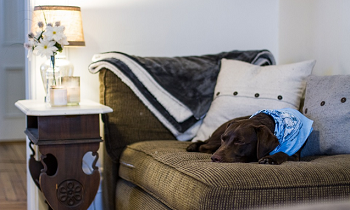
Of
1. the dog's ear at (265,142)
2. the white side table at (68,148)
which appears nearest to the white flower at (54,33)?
the white side table at (68,148)

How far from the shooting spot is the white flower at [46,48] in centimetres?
224

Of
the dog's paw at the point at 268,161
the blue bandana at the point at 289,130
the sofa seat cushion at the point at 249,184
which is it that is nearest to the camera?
the sofa seat cushion at the point at 249,184

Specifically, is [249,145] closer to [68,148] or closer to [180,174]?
[180,174]

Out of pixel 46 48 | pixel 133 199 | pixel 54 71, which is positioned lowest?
pixel 133 199

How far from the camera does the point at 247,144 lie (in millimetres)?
1889

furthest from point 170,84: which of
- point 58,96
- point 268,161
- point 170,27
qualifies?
point 268,161

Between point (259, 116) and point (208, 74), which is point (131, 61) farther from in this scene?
point (259, 116)

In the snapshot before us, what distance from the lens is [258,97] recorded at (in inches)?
102

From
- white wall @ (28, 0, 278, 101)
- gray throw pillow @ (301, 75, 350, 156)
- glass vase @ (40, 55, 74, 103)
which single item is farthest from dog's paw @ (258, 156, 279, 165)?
white wall @ (28, 0, 278, 101)

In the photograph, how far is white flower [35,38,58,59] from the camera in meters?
2.24

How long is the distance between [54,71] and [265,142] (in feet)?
3.75

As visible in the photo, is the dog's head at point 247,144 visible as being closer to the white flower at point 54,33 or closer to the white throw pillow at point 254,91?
the white throw pillow at point 254,91

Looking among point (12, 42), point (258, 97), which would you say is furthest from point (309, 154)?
point (12, 42)

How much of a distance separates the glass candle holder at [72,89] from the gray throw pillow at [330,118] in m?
1.12
